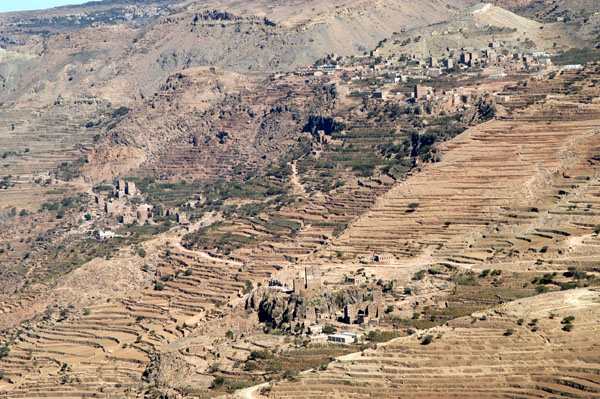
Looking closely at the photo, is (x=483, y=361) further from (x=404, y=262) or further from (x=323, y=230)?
(x=323, y=230)

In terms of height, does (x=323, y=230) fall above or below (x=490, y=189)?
below

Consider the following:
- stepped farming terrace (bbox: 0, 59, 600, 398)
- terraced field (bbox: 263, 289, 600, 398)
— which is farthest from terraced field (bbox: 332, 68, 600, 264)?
terraced field (bbox: 263, 289, 600, 398)

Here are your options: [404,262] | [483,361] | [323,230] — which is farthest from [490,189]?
[483,361]

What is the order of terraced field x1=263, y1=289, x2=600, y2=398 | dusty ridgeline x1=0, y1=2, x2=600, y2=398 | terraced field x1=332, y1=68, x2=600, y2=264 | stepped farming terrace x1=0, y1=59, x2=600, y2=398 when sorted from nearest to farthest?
terraced field x1=263, y1=289, x2=600, y2=398, stepped farming terrace x1=0, y1=59, x2=600, y2=398, dusty ridgeline x1=0, y1=2, x2=600, y2=398, terraced field x1=332, y1=68, x2=600, y2=264

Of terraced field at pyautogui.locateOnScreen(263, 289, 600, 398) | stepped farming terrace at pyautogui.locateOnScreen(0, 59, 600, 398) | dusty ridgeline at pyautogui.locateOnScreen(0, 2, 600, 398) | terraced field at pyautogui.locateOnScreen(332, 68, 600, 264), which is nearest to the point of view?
terraced field at pyautogui.locateOnScreen(263, 289, 600, 398)

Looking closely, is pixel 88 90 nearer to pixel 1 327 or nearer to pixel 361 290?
pixel 1 327

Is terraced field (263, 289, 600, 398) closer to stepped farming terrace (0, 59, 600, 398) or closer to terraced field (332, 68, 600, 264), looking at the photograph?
stepped farming terrace (0, 59, 600, 398)

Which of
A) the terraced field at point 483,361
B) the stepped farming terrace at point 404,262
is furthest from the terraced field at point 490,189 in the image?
the terraced field at point 483,361

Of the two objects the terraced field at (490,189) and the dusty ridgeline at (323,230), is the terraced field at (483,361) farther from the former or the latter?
the terraced field at (490,189)

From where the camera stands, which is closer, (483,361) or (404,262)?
(483,361)
